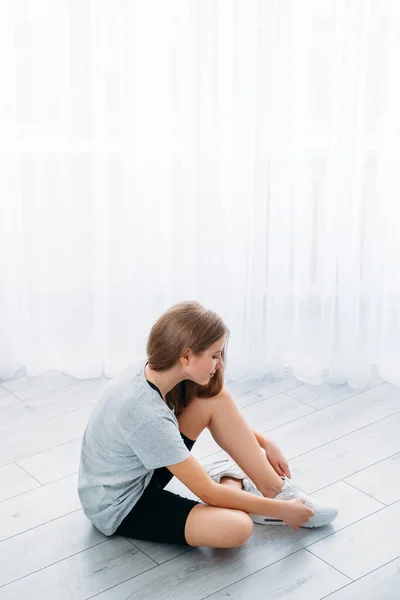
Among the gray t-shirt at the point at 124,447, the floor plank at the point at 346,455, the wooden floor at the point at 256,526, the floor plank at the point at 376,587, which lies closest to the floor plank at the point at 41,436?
the wooden floor at the point at 256,526

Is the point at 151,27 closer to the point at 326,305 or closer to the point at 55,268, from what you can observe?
the point at 55,268

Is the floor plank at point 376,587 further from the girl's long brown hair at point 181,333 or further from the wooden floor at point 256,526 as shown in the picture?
the girl's long brown hair at point 181,333

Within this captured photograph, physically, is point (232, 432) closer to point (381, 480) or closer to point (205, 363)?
point (205, 363)

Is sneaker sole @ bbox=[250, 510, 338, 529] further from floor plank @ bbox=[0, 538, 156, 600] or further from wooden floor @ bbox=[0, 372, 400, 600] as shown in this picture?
floor plank @ bbox=[0, 538, 156, 600]

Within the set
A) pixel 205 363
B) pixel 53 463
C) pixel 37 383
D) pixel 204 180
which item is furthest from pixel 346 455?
pixel 37 383

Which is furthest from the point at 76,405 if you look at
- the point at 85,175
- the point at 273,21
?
the point at 273,21

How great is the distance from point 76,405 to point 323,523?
950 millimetres

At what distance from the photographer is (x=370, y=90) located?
2.76 m

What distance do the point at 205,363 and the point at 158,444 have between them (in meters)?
0.20

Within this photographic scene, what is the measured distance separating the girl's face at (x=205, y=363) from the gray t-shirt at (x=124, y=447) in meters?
0.09

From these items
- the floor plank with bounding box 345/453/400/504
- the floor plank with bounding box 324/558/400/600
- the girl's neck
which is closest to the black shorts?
the girl's neck

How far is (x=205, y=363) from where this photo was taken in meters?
2.06

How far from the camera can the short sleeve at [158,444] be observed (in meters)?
2.04

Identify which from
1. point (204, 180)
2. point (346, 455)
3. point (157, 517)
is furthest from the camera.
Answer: point (204, 180)
